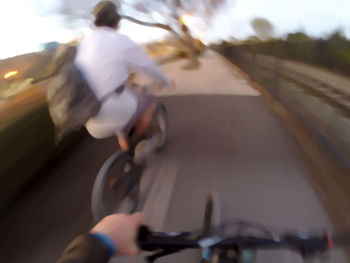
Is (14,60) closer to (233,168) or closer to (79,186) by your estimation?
(79,186)

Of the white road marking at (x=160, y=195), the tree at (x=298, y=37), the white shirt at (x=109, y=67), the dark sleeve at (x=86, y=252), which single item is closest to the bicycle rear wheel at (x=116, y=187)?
the white road marking at (x=160, y=195)

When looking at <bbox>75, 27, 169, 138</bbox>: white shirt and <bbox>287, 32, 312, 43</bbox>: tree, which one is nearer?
→ <bbox>75, 27, 169, 138</bbox>: white shirt

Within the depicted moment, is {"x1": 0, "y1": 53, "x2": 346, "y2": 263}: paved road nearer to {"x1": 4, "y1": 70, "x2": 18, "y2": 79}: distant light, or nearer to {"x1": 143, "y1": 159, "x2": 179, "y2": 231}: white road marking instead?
{"x1": 143, "y1": 159, "x2": 179, "y2": 231}: white road marking

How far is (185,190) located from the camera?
280 cm

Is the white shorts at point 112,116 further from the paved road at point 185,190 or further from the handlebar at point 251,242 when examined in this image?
the handlebar at point 251,242

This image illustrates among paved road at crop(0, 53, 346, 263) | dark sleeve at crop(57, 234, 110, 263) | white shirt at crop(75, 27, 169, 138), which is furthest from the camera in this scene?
paved road at crop(0, 53, 346, 263)

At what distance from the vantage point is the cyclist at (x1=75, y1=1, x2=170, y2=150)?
1810mm

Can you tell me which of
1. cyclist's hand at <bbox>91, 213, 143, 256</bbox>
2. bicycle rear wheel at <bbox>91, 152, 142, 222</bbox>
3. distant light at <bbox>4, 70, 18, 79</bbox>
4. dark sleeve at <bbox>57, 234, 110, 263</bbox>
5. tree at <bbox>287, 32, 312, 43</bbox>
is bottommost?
dark sleeve at <bbox>57, 234, 110, 263</bbox>

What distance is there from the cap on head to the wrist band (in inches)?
58.0

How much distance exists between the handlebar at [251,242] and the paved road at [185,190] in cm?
116

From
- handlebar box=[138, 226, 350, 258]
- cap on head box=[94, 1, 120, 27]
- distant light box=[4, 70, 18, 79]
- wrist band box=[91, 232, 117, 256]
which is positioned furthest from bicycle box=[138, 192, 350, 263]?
distant light box=[4, 70, 18, 79]

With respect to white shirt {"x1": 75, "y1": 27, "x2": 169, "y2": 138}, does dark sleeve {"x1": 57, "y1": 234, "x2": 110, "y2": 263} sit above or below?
below

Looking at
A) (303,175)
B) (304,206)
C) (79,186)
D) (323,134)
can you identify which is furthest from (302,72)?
(79,186)

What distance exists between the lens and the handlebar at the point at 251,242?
962 millimetres
